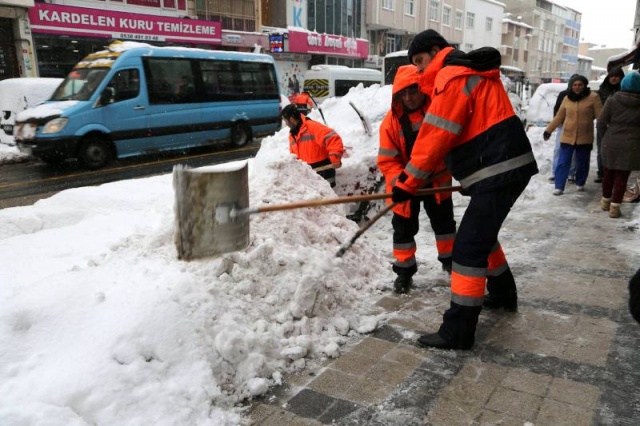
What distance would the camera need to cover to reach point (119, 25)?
61.7 ft

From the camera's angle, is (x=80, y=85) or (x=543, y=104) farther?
(x=543, y=104)

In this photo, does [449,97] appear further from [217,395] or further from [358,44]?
[358,44]

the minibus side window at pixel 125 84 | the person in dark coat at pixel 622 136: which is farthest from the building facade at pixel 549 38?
the person in dark coat at pixel 622 136

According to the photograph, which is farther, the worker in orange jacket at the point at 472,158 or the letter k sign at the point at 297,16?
the letter k sign at the point at 297,16

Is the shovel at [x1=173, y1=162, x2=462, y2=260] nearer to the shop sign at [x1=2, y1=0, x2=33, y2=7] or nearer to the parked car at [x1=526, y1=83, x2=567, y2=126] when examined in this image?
the parked car at [x1=526, y1=83, x2=567, y2=126]

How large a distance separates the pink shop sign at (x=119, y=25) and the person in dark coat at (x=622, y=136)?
1720cm

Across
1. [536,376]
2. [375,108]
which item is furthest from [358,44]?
[536,376]

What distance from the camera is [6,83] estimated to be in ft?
41.4

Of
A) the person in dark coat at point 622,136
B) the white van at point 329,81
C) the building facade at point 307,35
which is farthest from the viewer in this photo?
the building facade at point 307,35

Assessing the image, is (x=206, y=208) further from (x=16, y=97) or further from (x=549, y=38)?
(x=549, y=38)

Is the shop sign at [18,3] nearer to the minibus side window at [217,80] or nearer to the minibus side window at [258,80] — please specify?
the minibus side window at [217,80]

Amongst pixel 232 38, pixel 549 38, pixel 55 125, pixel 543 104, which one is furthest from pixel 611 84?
pixel 549 38

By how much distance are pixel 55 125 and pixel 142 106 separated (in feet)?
6.24

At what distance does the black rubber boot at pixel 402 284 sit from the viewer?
3867mm
